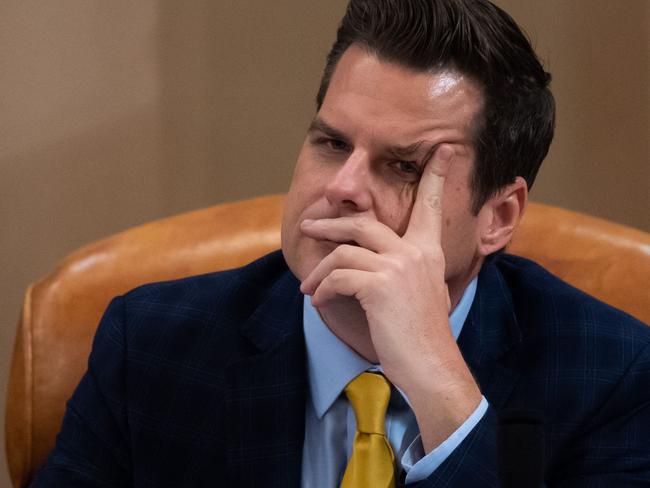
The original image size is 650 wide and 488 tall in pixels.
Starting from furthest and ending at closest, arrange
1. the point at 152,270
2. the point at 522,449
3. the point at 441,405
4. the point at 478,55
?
the point at 152,270 < the point at 478,55 < the point at 441,405 < the point at 522,449

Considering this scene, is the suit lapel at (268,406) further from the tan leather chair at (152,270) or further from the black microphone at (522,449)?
the black microphone at (522,449)

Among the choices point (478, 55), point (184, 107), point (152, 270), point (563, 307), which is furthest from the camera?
point (184, 107)

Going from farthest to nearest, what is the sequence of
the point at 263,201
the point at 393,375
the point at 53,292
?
the point at 263,201 → the point at 53,292 → the point at 393,375

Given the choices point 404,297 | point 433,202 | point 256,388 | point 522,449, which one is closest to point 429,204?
point 433,202

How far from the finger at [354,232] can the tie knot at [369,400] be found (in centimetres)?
18

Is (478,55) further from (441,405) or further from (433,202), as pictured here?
(441,405)

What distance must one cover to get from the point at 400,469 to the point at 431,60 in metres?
0.51

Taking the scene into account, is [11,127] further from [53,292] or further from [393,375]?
[393,375]

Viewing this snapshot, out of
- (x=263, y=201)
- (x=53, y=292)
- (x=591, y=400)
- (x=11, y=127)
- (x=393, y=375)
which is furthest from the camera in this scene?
(x=11, y=127)

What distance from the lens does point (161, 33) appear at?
7.29ft

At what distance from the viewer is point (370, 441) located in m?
1.35

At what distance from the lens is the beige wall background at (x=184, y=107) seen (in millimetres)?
2182

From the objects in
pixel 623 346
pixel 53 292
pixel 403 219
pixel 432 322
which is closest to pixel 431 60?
pixel 403 219

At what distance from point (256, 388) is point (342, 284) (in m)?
0.24
